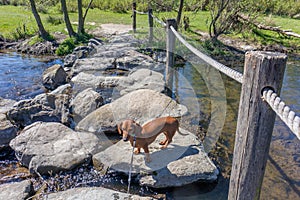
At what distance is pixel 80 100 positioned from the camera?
5867 mm

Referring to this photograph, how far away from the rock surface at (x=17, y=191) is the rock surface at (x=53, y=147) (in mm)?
430

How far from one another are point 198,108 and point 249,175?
176 inches

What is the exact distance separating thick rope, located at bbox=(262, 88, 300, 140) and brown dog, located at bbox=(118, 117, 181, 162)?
6.87ft

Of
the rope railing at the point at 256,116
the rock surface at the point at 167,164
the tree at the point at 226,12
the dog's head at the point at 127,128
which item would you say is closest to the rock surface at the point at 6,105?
the rock surface at the point at 167,164

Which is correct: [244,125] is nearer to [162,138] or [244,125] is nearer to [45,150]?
[162,138]

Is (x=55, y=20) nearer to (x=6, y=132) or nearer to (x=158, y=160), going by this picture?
(x=6, y=132)

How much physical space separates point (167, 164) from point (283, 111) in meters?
2.54

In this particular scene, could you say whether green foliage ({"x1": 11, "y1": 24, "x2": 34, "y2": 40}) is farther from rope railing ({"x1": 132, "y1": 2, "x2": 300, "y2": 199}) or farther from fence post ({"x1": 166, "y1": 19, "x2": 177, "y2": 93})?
rope railing ({"x1": 132, "y1": 2, "x2": 300, "y2": 199})

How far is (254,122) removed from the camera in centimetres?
177

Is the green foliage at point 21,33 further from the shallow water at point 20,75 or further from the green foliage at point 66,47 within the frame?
the green foliage at point 66,47

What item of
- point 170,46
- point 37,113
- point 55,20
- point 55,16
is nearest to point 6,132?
point 37,113

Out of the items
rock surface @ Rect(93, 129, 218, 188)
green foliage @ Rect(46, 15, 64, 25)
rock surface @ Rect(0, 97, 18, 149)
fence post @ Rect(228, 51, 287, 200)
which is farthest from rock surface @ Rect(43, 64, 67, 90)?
green foliage @ Rect(46, 15, 64, 25)

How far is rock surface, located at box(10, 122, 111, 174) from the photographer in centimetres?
398

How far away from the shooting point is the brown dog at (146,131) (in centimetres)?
349
